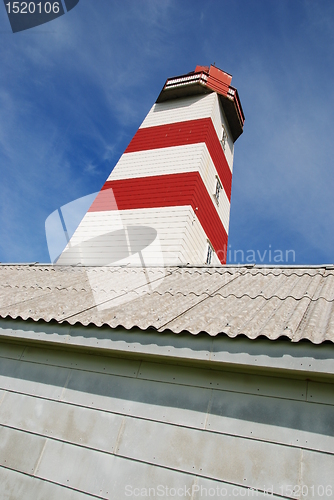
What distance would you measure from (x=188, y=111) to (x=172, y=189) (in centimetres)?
462

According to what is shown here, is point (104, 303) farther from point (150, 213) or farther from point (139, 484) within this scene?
point (150, 213)

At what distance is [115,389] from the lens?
377cm

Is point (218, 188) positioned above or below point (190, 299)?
above

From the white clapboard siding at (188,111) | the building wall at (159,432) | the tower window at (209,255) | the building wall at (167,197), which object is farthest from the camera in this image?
the white clapboard siding at (188,111)

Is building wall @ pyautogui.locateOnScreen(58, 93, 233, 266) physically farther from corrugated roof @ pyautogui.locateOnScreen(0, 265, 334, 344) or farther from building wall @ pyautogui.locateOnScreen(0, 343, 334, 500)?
building wall @ pyautogui.locateOnScreen(0, 343, 334, 500)

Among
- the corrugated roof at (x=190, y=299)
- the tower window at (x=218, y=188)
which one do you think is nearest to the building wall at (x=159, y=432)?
the corrugated roof at (x=190, y=299)

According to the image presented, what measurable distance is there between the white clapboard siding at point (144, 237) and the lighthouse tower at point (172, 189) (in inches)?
1.2

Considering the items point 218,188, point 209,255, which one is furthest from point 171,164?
point 209,255

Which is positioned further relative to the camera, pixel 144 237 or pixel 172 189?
pixel 172 189

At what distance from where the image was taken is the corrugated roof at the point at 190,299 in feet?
11.2

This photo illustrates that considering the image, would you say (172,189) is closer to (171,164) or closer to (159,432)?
(171,164)

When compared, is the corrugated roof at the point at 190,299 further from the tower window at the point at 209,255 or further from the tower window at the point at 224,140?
the tower window at the point at 224,140

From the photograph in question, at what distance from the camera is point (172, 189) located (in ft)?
37.4

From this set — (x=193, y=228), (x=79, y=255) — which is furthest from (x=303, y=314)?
(x=79, y=255)
